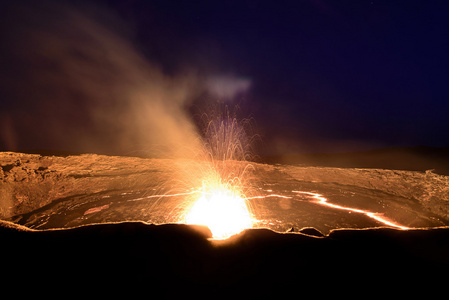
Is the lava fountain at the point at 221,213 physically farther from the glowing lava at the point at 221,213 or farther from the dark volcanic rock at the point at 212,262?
the dark volcanic rock at the point at 212,262

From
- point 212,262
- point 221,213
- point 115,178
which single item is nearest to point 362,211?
point 221,213

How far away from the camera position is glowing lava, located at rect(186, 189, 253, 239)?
541 cm

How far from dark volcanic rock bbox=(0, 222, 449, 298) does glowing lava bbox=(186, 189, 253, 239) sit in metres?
2.63

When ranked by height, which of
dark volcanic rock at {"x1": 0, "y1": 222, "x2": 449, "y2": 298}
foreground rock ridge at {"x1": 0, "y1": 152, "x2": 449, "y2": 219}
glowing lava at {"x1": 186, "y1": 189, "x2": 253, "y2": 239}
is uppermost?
foreground rock ridge at {"x1": 0, "y1": 152, "x2": 449, "y2": 219}

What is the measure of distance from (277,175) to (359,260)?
6.86 meters

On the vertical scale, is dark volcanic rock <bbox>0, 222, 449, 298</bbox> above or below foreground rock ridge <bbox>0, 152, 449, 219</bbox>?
below

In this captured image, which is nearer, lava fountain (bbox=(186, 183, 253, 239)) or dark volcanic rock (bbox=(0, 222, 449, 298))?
dark volcanic rock (bbox=(0, 222, 449, 298))

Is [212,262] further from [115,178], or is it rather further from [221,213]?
[115,178]

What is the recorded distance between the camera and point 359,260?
7.08ft

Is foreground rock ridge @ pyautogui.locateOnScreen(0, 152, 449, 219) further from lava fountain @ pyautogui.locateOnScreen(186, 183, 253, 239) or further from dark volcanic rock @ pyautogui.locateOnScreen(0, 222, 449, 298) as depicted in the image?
dark volcanic rock @ pyautogui.locateOnScreen(0, 222, 449, 298)

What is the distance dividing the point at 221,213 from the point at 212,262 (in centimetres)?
447

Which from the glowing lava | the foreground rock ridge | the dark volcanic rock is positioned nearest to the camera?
the dark volcanic rock

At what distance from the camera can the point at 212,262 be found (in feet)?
6.79

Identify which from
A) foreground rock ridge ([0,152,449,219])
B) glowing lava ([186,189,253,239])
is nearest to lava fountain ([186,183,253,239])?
glowing lava ([186,189,253,239])
